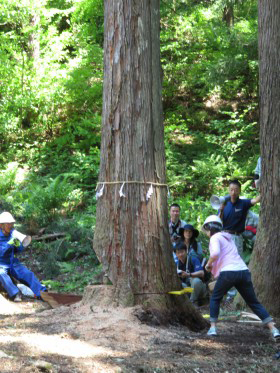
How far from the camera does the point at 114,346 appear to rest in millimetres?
4992

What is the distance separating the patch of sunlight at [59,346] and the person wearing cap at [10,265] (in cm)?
395

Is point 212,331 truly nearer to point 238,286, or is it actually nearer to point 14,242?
point 238,286

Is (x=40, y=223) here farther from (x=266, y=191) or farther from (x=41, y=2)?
(x=41, y=2)

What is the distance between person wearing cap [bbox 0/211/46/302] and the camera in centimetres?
902

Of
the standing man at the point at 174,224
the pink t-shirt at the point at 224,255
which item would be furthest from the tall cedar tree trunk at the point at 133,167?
the standing man at the point at 174,224

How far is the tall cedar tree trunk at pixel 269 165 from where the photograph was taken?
8320 millimetres

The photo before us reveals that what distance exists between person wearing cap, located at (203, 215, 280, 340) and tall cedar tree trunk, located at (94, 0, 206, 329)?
0.56 m

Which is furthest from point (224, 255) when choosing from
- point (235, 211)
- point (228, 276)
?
point (235, 211)

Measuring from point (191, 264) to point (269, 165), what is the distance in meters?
2.26

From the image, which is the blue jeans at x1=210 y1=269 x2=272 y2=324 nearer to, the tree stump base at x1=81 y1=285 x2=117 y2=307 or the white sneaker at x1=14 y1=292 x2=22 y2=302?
the tree stump base at x1=81 y1=285 x2=117 y2=307

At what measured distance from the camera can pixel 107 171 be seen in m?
6.16

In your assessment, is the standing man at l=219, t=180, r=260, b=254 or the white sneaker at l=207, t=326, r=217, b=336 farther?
the standing man at l=219, t=180, r=260, b=254

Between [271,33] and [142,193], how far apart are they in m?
4.36

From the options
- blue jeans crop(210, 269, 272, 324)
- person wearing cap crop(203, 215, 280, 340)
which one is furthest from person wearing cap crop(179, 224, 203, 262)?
blue jeans crop(210, 269, 272, 324)
